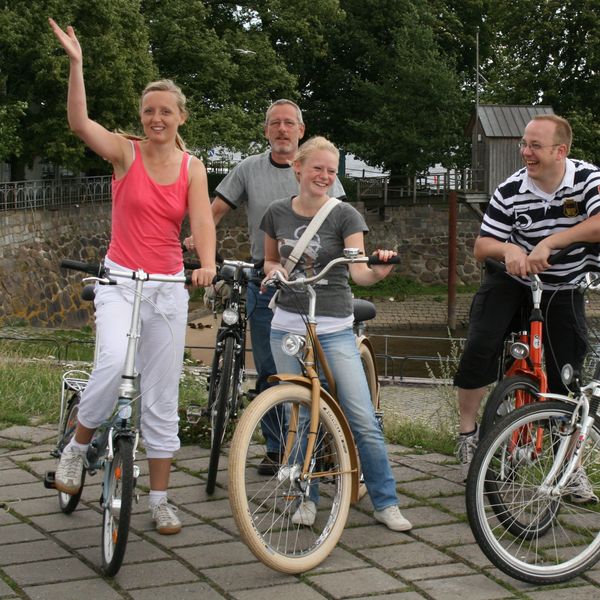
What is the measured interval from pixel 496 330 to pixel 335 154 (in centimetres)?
122

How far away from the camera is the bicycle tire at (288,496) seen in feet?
15.6

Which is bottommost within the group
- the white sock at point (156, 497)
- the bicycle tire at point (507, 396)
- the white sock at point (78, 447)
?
the white sock at point (156, 497)

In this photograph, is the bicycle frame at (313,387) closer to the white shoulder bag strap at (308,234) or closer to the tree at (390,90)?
the white shoulder bag strap at (308,234)

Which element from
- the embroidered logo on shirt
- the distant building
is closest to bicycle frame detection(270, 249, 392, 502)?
the embroidered logo on shirt

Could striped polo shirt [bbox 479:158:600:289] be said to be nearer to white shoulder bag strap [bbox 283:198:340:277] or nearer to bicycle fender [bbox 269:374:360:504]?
white shoulder bag strap [bbox 283:198:340:277]

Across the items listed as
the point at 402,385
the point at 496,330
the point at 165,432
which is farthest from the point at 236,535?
the point at 402,385

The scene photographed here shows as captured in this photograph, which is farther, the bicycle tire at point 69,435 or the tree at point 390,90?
the tree at point 390,90

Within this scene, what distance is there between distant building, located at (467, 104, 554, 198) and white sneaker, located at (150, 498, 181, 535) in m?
35.3

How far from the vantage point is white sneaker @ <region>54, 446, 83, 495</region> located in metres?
5.40

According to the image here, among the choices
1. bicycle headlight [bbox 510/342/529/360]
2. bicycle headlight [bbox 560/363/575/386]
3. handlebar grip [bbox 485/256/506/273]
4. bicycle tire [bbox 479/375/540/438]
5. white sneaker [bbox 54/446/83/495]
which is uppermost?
handlebar grip [bbox 485/256/506/273]

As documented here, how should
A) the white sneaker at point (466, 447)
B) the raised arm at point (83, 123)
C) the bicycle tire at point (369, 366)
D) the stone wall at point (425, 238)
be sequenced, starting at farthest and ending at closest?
1. the stone wall at point (425, 238)
2. the bicycle tire at point (369, 366)
3. the white sneaker at point (466, 447)
4. the raised arm at point (83, 123)

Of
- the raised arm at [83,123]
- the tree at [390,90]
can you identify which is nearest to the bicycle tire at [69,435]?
the raised arm at [83,123]

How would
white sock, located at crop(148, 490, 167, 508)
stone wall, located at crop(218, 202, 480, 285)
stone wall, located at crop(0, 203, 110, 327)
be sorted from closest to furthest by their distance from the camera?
1. white sock, located at crop(148, 490, 167, 508)
2. stone wall, located at crop(0, 203, 110, 327)
3. stone wall, located at crop(218, 202, 480, 285)

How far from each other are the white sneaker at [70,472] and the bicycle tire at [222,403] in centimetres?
85
